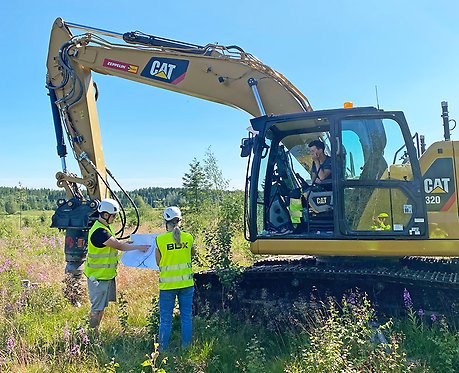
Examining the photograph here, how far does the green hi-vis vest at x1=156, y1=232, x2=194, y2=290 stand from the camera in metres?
4.91

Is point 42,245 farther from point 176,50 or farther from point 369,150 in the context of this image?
point 369,150

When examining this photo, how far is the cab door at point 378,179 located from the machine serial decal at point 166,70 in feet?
8.89

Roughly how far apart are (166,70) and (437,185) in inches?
163

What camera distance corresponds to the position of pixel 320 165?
5.43 m

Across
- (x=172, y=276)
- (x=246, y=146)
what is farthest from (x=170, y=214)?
(x=246, y=146)

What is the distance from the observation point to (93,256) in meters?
5.46

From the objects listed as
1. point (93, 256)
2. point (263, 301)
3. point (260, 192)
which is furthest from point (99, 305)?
point (260, 192)

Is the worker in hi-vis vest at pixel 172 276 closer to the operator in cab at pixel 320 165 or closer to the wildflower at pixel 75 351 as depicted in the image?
the wildflower at pixel 75 351

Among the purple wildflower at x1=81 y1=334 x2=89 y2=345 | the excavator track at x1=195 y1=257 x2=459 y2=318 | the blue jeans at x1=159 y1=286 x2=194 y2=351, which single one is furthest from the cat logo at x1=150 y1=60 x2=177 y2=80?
the purple wildflower at x1=81 y1=334 x2=89 y2=345

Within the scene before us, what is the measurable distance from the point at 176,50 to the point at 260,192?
2.74 m

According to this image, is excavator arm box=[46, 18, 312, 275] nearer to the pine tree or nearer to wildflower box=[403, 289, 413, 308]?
wildflower box=[403, 289, 413, 308]

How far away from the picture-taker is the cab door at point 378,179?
4871 millimetres

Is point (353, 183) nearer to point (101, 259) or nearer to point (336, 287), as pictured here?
point (336, 287)

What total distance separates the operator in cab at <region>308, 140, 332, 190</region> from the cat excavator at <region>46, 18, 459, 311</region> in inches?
3.6
